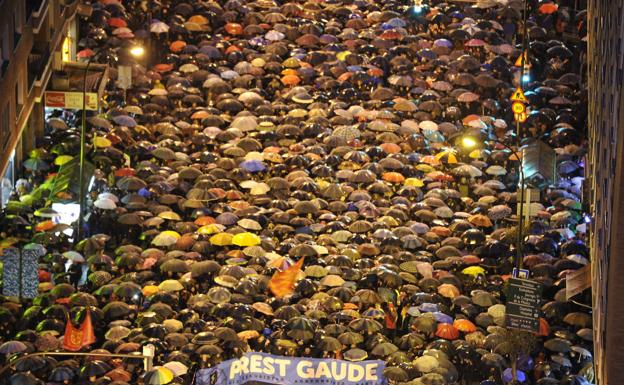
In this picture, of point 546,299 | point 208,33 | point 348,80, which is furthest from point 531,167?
point 208,33

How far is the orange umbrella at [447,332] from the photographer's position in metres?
41.7

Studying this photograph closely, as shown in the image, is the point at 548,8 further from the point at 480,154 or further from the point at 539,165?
the point at 539,165

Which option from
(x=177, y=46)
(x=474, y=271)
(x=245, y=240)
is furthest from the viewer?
(x=177, y=46)

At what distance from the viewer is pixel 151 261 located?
45.7 metres

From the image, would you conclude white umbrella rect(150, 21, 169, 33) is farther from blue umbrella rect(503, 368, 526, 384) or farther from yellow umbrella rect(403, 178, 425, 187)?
blue umbrella rect(503, 368, 526, 384)

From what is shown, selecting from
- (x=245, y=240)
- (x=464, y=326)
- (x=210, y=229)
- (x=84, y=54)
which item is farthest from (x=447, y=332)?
(x=84, y=54)

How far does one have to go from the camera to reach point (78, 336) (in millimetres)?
→ 38781

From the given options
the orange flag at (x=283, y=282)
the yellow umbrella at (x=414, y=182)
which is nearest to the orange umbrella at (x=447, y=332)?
the orange flag at (x=283, y=282)

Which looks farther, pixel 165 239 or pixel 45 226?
pixel 45 226

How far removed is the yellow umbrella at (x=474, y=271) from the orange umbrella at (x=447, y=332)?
13.5ft

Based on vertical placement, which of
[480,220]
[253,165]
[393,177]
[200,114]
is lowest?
[480,220]

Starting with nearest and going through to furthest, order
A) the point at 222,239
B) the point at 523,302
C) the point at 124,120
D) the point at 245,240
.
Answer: the point at 523,302 < the point at 245,240 < the point at 222,239 < the point at 124,120

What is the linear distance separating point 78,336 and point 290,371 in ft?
17.8

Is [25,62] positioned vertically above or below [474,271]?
above
